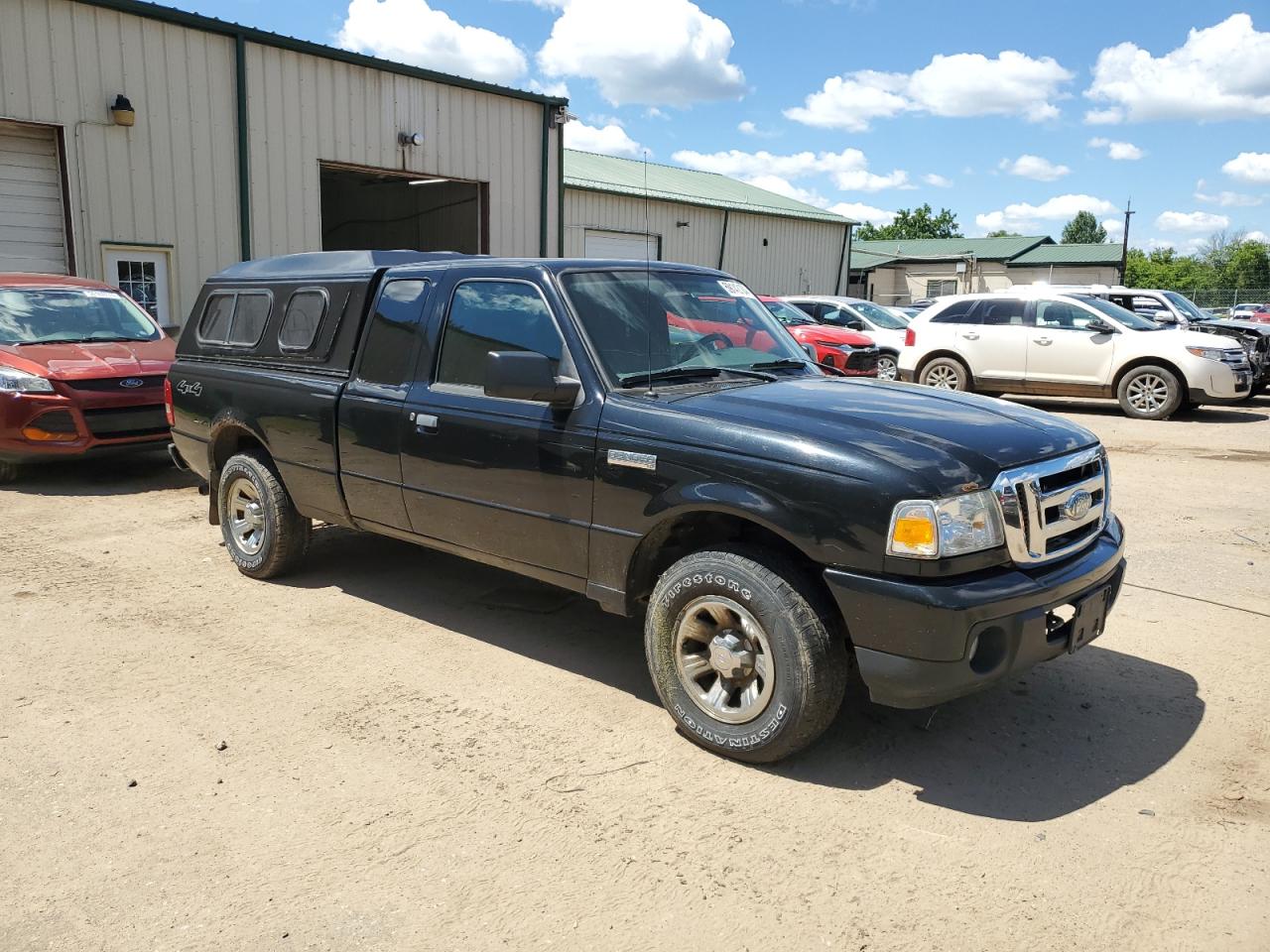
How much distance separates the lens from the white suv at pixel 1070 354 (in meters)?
13.4

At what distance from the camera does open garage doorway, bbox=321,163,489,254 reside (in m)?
18.1

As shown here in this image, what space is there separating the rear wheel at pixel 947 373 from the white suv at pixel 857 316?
2.68m

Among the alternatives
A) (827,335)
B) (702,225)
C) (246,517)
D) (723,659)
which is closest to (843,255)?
(702,225)

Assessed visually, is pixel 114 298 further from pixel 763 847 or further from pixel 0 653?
pixel 763 847

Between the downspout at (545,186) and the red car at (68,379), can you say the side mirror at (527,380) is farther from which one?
the downspout at (545,186)

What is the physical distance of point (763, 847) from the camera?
129 inches

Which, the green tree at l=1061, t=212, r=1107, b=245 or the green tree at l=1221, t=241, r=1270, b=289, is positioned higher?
the green tree at l=1061, t=212, r=1107, b=245

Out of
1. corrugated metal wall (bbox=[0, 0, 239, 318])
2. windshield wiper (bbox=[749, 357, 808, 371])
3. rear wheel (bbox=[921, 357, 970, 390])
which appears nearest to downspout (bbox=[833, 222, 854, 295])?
rear wheel (bbox=[921, 357, 970, 390])

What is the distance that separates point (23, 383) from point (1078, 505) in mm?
8459

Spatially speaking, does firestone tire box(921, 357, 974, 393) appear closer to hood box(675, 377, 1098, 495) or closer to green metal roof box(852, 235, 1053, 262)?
hood box(675, 377, 1098, 495)

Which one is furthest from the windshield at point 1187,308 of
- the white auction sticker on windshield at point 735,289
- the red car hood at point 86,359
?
the red car hood at point 86,359

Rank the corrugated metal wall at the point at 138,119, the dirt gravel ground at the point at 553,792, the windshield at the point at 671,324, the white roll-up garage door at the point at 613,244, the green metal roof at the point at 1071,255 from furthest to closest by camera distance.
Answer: the green metal roof at the point at 1071,255 → the white roll-up garage door at the point at 613,244 → the corrugated metal wall at the point at 138,119 → the windshield at the point at 671,324 → the dirt gravel ground at the point at 553,792

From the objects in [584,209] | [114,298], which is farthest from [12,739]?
[584,209]

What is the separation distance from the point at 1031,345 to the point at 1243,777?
11.5m
